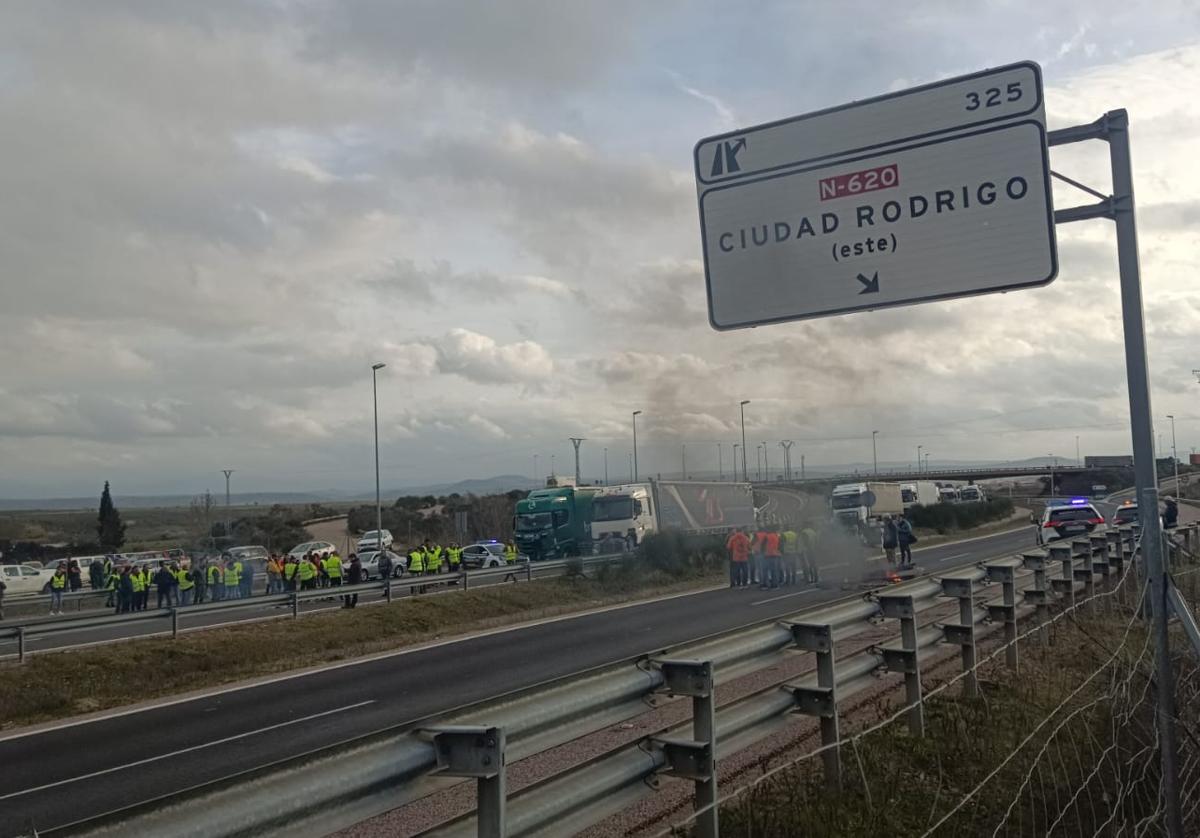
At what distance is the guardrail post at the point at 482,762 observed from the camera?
9.89 ft

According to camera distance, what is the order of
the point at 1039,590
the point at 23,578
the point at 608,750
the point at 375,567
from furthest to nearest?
the point at 375,567
the point at 23,578
the point at 1039,590
the point at 608,750

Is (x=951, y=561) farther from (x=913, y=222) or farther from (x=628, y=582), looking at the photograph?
(x=913, y=222)

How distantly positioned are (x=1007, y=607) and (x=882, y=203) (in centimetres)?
386

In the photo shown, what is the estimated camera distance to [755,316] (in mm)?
8305

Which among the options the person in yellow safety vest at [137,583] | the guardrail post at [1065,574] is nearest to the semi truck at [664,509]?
the person in yellow safety vest at [137,583]

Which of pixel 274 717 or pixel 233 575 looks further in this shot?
pixel 233 575

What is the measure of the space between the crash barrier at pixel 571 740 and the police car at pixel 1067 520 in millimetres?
26063

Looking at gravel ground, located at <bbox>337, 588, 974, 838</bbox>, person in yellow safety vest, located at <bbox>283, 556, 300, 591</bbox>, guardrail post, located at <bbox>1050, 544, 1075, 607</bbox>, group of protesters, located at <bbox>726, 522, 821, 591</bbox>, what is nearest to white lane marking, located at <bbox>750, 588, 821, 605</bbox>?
group of protesters, located at <bbox>726, 522, 821, 591</bbox>

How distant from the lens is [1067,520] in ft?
103

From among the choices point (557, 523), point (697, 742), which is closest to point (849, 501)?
point (557, 523)

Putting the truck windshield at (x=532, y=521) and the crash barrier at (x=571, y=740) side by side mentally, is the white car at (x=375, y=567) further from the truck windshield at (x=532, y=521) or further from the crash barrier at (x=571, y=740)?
the crash barrier at (x=571, y=740)

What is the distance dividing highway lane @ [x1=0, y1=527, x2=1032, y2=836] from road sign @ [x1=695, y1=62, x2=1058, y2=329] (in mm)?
4319

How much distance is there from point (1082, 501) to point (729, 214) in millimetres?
28674

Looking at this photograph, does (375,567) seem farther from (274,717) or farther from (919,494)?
(919,494)
